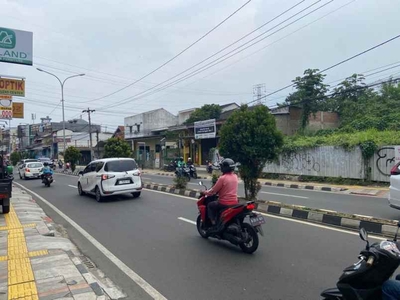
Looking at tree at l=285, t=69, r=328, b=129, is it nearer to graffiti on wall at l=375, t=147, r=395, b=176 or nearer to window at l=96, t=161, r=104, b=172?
graffiti on wall at l=375, t=147, r=395, b=176

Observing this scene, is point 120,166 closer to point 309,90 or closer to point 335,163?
point 335,163

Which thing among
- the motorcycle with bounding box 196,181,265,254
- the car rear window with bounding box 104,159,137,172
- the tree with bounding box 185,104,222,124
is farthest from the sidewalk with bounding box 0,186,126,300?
the tree with bounding box 185,104,222,124

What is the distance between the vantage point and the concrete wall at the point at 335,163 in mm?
17125

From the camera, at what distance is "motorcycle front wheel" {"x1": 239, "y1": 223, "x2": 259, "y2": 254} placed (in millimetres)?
5938

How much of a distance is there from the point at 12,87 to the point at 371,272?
15395 mm

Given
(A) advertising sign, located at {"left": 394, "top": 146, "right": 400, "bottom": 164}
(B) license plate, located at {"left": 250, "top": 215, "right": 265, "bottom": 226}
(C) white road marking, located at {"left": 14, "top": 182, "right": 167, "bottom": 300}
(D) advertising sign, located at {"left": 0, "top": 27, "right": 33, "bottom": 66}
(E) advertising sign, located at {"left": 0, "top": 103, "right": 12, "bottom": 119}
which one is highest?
(D) advertising sign, located at {"left": 0, "top": 27, "right": 33, "bottom": 66}

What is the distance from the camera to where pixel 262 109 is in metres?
10.8

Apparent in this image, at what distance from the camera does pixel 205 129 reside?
34.3 metres

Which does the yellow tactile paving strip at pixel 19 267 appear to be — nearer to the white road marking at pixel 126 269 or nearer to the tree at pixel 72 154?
the white road marking at pixel 126 269

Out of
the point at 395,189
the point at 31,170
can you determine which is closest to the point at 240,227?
the point at 395,189

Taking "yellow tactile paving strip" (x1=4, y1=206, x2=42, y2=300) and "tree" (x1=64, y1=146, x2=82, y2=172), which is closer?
"yellow tactile paving strip" (x1=4, y1=206, x2=42, y2=300)

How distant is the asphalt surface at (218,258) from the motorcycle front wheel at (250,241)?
0.41ft

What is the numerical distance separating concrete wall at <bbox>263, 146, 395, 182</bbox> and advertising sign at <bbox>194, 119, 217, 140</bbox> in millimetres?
10181

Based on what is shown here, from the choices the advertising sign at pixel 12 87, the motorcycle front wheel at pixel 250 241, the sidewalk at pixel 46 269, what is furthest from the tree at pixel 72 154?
the motorcycle front wheel at pixel 250 241
